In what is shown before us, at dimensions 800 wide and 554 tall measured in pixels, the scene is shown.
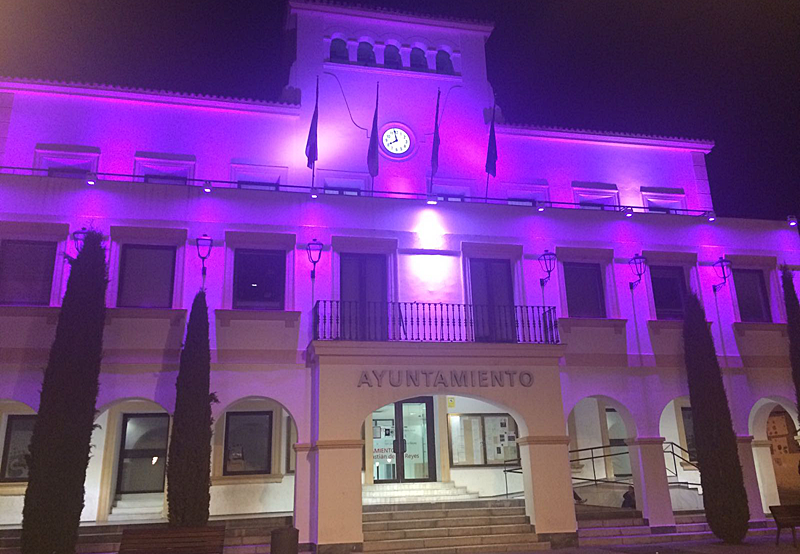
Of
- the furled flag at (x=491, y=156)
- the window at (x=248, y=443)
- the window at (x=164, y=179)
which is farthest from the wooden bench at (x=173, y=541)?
the furled flag at (x=491, y=156)

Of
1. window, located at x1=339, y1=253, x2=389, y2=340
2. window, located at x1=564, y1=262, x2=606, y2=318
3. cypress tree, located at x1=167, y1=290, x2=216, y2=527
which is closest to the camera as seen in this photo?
cypress tree, located at x1=167, y1=290, x2=216, y2=527

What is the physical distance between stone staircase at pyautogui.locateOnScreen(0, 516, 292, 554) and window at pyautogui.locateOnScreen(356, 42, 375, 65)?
1260 centimetres

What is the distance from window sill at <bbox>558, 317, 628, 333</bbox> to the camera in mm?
15836

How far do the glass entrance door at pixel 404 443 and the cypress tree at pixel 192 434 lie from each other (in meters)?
5.44

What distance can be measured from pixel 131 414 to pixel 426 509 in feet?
25.8

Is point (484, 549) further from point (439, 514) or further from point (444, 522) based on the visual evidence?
point (439, 514)

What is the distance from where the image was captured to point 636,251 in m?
17.0

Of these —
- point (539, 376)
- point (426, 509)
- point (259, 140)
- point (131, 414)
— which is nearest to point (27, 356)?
point (131, 414)

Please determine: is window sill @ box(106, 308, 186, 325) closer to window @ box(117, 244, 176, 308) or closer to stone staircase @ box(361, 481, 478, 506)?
window @ box(117, 244, 176, 308)

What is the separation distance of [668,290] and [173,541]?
13263mm

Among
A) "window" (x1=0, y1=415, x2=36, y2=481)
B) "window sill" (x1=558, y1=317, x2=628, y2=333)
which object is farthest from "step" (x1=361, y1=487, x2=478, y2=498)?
"window" (x1=0, y1=415, x2=36, y2=481)

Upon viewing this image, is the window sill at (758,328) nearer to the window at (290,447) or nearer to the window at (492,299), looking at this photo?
the window at (492,299)

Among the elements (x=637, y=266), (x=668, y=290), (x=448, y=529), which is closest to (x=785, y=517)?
(x=668, y=290)

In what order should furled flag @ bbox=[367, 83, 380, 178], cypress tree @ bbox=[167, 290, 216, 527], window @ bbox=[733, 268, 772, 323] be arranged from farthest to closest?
window @ bbox=[733, 268, 772, 323], furled flag @ bbox=[367, 83, 380, 178], cypress tree @ bbox=[167, 290, 216, 527]
